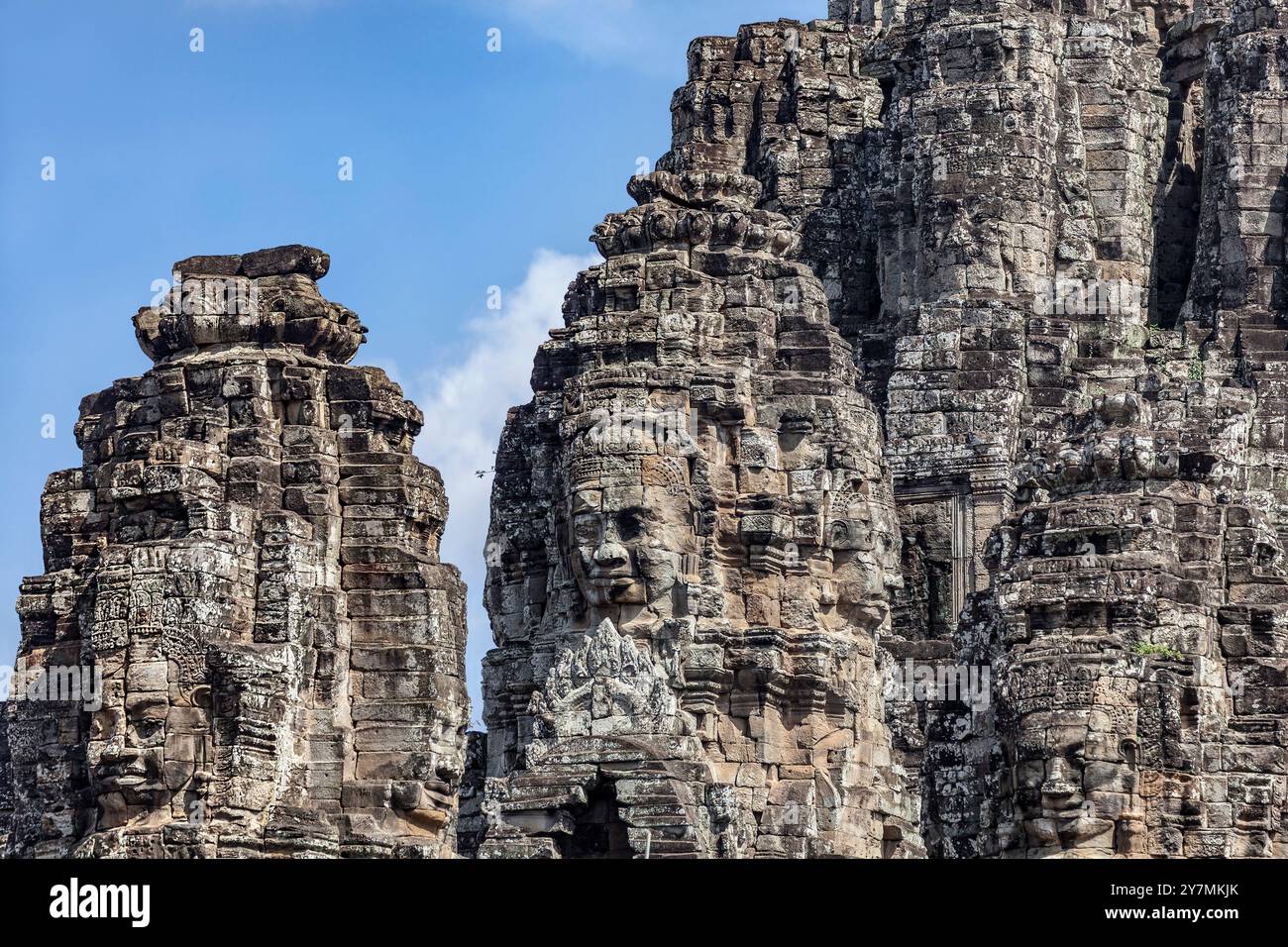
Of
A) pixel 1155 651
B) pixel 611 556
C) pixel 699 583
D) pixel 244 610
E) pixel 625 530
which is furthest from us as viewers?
pixel 699 583

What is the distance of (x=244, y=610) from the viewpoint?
77.4m

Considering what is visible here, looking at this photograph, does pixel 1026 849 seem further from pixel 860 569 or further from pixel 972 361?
pixel 972 361

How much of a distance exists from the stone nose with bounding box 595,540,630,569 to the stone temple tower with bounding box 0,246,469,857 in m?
7.86

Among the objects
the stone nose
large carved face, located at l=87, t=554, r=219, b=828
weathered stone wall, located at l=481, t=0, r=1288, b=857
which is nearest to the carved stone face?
the stone nose

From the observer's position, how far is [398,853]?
76000 mm

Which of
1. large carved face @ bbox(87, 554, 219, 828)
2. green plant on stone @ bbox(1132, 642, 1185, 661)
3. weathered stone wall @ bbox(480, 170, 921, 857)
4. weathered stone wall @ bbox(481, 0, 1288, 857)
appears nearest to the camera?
large carved face @ bbox(87, 554, 219, 828)

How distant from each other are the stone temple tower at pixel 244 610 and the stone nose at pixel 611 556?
7.86 m

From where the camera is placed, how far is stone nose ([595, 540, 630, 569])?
8769 cm

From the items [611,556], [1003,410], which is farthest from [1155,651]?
[1003,410]

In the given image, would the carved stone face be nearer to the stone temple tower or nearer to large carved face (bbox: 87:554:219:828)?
the stone temple tower

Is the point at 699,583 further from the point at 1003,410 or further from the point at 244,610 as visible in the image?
the point at 1003,410

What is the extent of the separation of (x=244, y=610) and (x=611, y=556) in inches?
456
